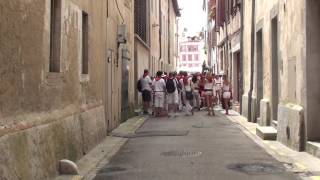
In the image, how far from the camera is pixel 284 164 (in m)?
10.5

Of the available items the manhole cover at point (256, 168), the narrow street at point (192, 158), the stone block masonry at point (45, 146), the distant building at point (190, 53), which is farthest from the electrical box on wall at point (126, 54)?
the distant building at point (190, 53)

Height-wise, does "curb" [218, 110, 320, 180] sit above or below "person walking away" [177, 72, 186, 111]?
below

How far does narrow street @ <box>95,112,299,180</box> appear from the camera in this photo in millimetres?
9453

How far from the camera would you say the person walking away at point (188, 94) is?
24.2 meters

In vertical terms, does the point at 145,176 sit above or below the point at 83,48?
below

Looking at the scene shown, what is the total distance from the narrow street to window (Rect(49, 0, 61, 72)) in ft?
6.30

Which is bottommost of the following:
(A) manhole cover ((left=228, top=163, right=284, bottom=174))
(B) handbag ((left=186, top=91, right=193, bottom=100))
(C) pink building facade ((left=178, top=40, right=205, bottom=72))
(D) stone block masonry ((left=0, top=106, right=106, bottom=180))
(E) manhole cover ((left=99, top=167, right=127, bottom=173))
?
(E) manhole cover ((left=99, top=167, right=127, bottom=173))

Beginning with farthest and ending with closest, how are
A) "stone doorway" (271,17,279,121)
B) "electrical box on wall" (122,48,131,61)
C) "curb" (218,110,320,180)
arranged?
"electrical box on wall" (122,48,131,61) → "stone doorway" (271,17,279,121) → "curb" (218,110,320,180)

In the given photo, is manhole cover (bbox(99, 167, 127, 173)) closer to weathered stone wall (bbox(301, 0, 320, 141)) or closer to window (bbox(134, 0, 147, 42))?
weathered stone wall (bbox(301, 0, 320, 141))

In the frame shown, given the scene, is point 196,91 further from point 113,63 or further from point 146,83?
point 113,63

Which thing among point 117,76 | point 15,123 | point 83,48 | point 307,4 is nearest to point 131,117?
point 117,76

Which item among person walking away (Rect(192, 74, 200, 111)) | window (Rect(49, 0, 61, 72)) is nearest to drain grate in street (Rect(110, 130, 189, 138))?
window (Rect(49, 0, 61, 72))

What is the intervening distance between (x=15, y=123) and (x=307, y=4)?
6336mm

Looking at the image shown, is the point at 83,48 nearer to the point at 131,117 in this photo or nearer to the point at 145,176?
the point at 145,176
